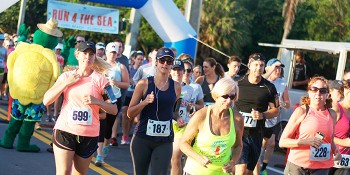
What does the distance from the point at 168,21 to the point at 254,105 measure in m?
6.02

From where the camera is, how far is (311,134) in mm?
7273

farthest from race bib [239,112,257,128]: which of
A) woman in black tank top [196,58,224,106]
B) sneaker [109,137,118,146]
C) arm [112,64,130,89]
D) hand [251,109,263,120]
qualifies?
sneaker [109,137,118,146]

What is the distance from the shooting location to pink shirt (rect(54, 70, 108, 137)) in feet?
23.1

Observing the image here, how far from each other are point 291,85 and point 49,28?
7.81 meters

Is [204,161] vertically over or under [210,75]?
under

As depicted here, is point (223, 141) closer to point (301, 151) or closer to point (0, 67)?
point (301, 151)

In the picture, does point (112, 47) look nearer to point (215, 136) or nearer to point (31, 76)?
point (31, 76)

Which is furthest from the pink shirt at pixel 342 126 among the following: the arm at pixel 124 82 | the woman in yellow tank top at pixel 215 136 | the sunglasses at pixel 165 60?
the arm at pixel 124 82

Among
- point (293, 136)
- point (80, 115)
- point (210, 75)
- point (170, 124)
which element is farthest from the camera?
point (210, 75)

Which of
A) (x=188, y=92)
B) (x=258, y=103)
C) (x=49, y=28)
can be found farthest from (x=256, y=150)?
(x=49, y=28)

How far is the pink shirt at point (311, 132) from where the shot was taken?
7.27 metres

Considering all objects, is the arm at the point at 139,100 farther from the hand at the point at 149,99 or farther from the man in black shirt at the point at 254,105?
the man in black shirt at the point at 254,105

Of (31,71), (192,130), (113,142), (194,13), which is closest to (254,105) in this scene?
(192,130)

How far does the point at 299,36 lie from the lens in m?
54.0
